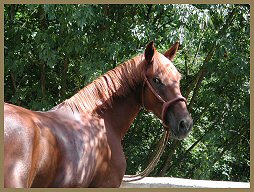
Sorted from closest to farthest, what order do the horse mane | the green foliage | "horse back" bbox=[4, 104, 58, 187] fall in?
"horse back" bbox=[4, 104, 58, 187]
the horse mane
the green foliage

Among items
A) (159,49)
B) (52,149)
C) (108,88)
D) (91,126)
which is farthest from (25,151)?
(159,49)

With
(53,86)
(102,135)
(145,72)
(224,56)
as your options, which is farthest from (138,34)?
(102,135)

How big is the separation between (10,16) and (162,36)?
8.89 ft

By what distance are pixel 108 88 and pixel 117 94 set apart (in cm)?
10

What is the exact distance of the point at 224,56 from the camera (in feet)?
23.9

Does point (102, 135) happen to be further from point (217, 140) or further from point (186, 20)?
point (217, 140)

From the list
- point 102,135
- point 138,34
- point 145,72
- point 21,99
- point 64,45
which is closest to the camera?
point 102,135

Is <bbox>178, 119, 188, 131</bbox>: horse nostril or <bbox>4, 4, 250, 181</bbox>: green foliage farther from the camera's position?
<bbox>4, 4, 250, 181</bbox>: green foliage

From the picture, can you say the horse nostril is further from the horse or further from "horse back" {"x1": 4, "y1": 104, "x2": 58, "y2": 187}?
"horse back" {"x1": 4, "y1": 104, "x2": 58, "y2": 187}

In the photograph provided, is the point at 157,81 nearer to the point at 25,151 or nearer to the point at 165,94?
the point at 165,94

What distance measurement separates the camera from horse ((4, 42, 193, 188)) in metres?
2.42

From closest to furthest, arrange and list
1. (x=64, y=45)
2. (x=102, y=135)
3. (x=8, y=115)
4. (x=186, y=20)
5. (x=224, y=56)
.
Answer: (x=8, y=115) → (x=102, y=135) → (x=186, y=20) → (x=64, y=45) → (x=224, y=56)

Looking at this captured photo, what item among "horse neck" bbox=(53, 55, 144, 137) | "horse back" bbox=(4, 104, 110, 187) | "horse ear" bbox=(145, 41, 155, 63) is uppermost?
"horse ear" bbox=(145, 41, 155, 63)

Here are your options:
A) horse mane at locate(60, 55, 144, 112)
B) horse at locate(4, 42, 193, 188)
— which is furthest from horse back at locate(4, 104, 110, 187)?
horse mane at locate(60, 55, 144, 112)
